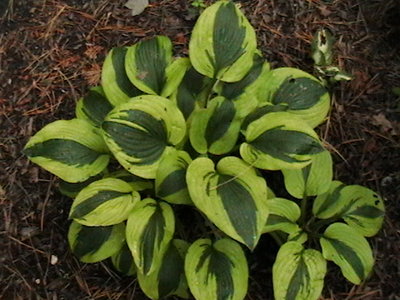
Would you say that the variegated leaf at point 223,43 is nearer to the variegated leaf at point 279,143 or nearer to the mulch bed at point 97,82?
the variegated leaf at point 279,143

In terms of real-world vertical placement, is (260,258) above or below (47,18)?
below

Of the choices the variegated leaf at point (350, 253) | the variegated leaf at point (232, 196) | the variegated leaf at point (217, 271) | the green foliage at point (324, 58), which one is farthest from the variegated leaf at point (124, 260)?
the green foliage at point (324, 58)

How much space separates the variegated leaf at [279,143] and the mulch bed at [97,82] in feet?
1.57

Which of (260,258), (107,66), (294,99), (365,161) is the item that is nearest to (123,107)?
(107,66)

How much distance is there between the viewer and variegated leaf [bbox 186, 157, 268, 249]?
168 cm

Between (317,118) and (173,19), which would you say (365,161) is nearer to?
(317,118)

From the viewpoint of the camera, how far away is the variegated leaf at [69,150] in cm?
190

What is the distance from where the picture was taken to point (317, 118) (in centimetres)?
205

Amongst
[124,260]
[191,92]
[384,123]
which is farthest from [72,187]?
[384,123]

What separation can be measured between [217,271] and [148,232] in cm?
26

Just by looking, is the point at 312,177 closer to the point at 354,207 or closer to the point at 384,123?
the point at 354,207

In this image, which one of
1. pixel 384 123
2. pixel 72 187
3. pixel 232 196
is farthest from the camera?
pixel 384 123

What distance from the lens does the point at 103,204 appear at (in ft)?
6.00

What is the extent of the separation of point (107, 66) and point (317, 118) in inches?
31.7
